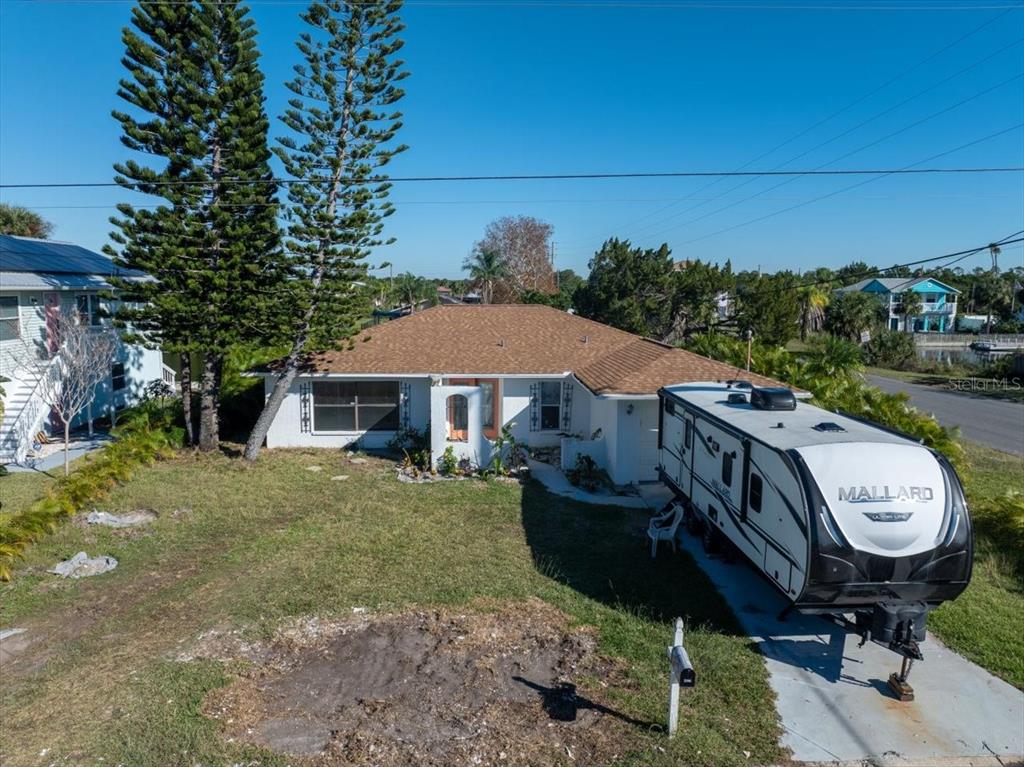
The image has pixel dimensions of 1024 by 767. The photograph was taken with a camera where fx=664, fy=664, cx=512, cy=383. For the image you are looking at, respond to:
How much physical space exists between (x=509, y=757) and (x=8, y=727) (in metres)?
4.72

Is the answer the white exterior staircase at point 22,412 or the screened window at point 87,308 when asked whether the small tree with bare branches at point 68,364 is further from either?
the screened window at point 87,308

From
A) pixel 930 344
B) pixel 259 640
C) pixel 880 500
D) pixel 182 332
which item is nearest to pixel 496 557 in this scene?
pixel 259 640

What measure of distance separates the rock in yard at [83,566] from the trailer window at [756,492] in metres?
9.47

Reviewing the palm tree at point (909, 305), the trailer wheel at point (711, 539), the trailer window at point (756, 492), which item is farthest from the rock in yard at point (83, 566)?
the palm tree at point (909, 305)

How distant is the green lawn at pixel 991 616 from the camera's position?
7.62 metres

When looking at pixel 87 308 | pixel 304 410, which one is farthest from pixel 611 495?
pixel 87 308

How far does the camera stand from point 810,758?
5.93 meters

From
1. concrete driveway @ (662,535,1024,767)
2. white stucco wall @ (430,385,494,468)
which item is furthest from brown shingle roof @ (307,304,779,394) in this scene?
concrete driveway @ (662,535,1024,767)

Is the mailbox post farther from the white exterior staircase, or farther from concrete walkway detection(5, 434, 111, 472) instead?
the white exterior staircase

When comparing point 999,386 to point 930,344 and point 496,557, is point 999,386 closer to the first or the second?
point 930,344

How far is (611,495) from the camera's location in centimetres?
1416

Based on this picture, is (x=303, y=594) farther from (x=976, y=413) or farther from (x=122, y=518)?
(x=976, y=413)

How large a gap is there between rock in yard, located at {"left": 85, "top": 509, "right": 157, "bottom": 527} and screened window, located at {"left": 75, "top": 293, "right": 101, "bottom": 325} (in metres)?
9.74

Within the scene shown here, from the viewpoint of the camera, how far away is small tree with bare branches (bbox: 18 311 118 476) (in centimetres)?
1587
